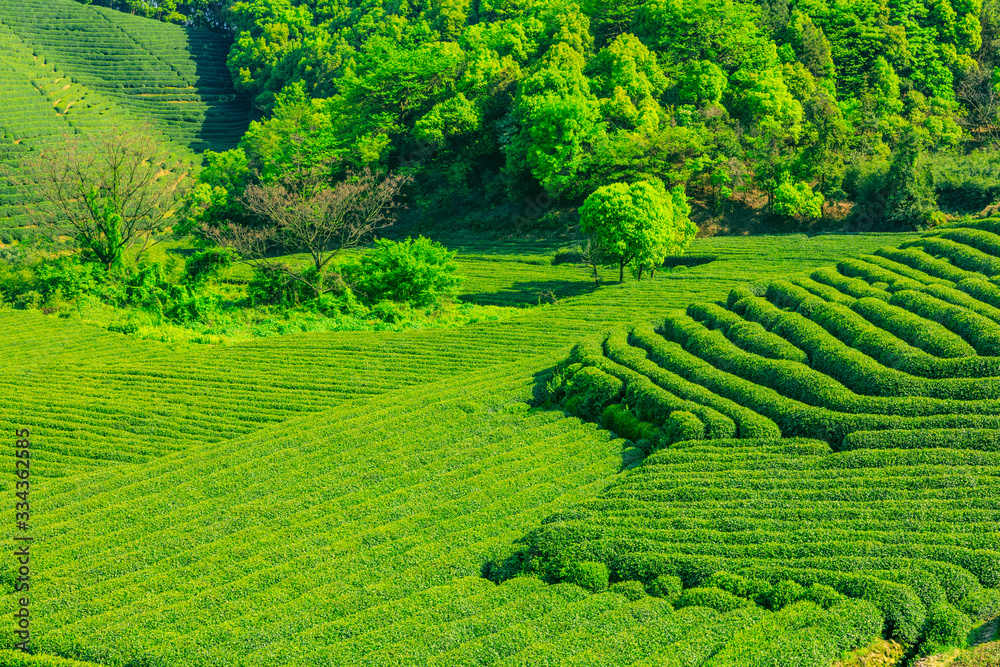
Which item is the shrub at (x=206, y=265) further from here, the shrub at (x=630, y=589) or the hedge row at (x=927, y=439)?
the hedge row at (x=927, y=439)

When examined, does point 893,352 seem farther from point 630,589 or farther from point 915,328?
point 630,589

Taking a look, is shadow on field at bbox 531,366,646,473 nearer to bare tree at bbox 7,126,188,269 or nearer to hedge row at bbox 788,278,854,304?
hedge row at bbox 788,278,854,304

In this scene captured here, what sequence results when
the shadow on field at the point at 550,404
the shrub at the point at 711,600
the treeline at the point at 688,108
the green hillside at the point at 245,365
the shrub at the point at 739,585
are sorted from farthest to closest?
the treeline at the point at 688,108 < the green hillside at the point at 245,365 < the shadow on field at the point at 550,404 < the shrub at the point at 739,585 < the shrub at the point at 711,600

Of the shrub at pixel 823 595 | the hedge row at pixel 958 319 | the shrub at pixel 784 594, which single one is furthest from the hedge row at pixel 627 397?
the hedge row at pixel 958 319

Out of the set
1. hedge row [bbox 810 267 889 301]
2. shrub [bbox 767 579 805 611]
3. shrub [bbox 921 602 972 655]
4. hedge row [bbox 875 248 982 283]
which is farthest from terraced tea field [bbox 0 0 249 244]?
shrub [bbox 921 602 972 655]

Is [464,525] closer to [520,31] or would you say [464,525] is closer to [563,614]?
[563,614]
